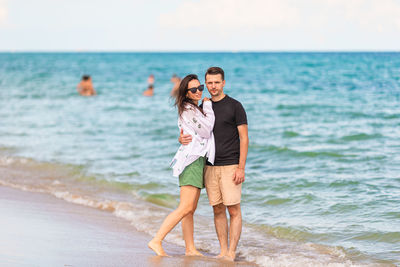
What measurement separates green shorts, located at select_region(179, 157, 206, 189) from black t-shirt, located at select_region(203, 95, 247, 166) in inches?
6.5

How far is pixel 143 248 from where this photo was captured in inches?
216

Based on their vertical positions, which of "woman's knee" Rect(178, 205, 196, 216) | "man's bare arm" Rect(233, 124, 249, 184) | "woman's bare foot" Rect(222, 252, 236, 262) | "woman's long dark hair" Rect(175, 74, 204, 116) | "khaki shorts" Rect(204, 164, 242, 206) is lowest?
"woman's bare foot" Rect(222, 252, 236, 262)

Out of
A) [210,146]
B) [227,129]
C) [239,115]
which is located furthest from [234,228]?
[239,115]

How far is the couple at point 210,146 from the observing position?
481cm

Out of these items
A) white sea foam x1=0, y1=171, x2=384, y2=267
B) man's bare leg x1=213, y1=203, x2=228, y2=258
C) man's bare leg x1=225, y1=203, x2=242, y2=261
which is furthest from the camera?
white sea foam x1=0, y1=171, x2=384, y2=267

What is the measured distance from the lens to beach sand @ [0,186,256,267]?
464 centimetres

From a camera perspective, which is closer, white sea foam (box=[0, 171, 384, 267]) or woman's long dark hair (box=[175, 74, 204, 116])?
woman's long dark hair (box=[175, 74, 204, 116])

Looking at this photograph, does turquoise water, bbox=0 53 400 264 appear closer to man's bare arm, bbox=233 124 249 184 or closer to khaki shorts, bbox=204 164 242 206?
khaki shorts, bbox=204 164 242 206

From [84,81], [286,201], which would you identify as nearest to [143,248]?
[286,201]

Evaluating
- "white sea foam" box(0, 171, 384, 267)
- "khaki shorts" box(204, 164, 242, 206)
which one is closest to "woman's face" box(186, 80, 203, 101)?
"khaki shorts" box(204, 164, 242, 206)

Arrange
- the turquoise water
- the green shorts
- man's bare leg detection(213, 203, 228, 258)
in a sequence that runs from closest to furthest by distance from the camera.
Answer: the green shorts → man's bare leg detection(213, 203, 228, 258) → the turquoise water

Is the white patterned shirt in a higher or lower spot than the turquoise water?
higher

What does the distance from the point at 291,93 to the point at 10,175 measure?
1830 centimetres

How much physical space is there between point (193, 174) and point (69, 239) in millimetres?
1544
